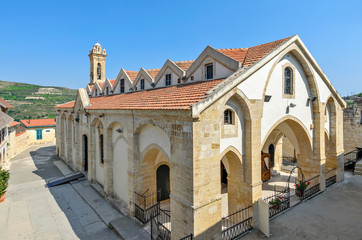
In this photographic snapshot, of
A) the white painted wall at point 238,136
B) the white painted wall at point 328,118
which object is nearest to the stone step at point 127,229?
the white painted wall at point 238,136

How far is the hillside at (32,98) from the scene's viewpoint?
66.2 metres

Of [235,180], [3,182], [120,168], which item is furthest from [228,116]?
[3,182]

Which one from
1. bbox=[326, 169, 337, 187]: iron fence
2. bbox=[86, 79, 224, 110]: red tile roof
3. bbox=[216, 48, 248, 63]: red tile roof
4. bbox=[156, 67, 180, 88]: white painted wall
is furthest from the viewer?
bbox=[326, 169, 337, 187]: iron fence

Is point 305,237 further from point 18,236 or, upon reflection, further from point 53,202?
point 53,202

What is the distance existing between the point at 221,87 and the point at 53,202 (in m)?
13.1

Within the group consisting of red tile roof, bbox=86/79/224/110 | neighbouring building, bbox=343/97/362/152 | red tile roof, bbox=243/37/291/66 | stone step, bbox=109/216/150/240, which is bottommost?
stone step, bbox=109/216/150/240

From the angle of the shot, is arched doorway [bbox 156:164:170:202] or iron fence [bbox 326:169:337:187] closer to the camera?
arched doorway [bbox 156:164:170:202]

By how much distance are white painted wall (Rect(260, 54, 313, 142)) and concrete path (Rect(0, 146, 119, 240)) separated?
30.0ft

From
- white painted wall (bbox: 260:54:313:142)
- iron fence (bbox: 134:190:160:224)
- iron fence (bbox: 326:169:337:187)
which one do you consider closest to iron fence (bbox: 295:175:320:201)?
iron fence (bbox: 326:169:337:187)

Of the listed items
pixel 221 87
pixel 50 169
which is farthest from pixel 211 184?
pixel 50 169

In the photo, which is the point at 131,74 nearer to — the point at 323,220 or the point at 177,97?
the point at 177,97

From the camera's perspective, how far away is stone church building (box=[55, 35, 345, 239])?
23.8 feet

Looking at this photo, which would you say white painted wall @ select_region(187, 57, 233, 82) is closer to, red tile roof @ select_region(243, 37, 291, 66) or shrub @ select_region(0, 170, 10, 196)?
red tile roof @ select_region(243, 37, 291, 66)

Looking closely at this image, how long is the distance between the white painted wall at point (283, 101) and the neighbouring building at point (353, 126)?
8852mm
